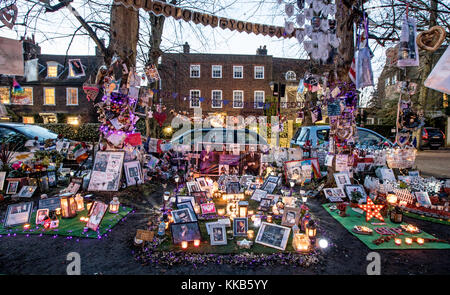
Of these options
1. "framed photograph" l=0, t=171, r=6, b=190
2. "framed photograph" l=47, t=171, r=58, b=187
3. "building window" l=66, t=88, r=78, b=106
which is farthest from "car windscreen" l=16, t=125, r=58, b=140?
"building window" l=66, t=88, r=78, b=106

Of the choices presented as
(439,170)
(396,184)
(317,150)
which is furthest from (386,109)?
(396,184)

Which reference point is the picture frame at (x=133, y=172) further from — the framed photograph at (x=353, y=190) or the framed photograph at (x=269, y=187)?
the framed photograph at (x=353, y=190)

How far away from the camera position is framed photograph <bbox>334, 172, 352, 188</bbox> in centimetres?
587

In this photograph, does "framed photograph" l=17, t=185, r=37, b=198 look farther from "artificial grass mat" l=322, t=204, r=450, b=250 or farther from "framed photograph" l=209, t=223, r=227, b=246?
"artificial grass mat" l=322, t=204, r=450, b=250

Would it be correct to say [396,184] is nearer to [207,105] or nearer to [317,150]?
[317,150]

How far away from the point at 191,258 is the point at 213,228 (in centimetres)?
60

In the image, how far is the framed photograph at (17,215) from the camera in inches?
160

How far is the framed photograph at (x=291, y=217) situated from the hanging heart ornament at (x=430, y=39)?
341 cm

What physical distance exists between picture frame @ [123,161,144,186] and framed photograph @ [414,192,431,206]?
21.6 ft

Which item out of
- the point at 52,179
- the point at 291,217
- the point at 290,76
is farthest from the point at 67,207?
the point at 290,76

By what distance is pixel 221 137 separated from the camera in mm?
8609

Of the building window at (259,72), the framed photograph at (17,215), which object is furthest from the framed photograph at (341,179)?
the building window at (259,72)

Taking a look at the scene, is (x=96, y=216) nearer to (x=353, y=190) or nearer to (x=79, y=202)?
(x=79, y=202)

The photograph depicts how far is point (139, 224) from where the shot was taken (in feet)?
14.3
